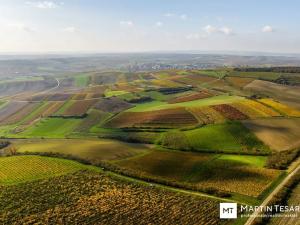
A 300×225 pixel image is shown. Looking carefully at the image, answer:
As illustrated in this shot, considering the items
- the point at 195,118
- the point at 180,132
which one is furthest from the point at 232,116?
the point at 180,132

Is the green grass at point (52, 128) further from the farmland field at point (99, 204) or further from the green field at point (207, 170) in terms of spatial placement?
the farmland field at point (99, 204)

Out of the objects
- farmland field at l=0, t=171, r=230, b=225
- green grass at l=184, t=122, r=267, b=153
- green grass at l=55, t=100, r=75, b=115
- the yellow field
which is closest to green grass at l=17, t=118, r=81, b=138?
green grass at l=55, t=100, r=75, b=115

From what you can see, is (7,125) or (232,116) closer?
(232,116)

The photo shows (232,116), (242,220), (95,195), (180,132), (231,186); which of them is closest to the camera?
(242,220)

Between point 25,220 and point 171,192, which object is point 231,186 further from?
point 25,220

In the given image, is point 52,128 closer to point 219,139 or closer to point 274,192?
point 219,139

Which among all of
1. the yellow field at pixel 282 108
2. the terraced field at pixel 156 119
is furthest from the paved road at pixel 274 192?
the yellow field at pixel 282 108

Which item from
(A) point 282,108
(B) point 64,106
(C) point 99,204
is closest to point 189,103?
(A) point 282,108
